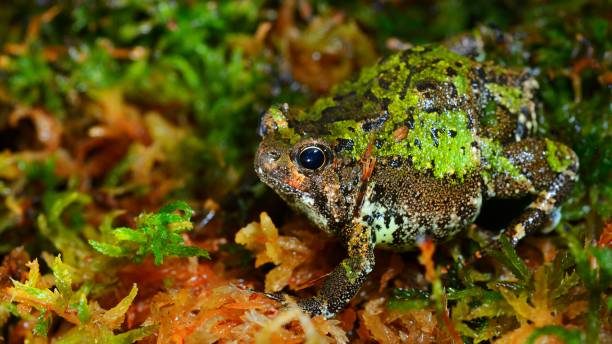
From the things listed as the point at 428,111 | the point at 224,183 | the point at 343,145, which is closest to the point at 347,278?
the point at 343,145

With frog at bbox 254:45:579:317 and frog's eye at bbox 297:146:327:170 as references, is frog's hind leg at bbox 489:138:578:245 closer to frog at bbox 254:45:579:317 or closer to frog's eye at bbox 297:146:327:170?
frog at bbox 254:45:579:317

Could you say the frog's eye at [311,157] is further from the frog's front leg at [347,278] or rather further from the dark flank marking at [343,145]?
the frog's front leg at [347,278]

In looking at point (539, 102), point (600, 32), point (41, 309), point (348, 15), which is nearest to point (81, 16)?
point (348, 15)

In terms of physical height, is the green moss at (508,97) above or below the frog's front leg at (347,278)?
above

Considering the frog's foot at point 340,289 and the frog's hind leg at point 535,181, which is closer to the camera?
the frog's foot at point 340,289

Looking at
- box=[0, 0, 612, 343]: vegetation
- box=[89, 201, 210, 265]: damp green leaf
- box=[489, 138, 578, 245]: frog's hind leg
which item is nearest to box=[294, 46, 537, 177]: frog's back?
box=[489, 138, 578, 245]: frog's hind leg

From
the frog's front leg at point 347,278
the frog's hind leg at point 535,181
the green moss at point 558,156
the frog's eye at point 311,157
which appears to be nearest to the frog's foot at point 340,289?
the frog's front leg at point 347,278

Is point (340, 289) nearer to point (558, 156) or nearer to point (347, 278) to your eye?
point (347, 278)
